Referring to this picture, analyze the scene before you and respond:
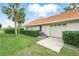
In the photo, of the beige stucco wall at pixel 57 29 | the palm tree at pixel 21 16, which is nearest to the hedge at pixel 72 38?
the beige stucco wall at pixel 57 29

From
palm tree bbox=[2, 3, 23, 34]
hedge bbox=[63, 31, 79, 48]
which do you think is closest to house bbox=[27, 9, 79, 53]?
hedge bbox=[63, 31, 79, 48]

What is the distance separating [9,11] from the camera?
23.8 metres

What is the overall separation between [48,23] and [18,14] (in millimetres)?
5587

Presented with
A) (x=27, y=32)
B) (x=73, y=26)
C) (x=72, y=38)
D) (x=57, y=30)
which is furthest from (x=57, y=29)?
(x=72, y=38)

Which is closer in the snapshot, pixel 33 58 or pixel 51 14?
pixel 33 58

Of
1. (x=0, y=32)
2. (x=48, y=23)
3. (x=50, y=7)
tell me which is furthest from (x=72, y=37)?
(x=0, y=32)

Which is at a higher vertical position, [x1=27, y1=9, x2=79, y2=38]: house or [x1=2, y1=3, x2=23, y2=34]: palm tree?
[x1=2, y1=3, x2=23, y2=34]: palm tree

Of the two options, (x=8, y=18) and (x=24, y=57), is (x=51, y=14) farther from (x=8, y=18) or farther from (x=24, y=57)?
(x=24, y=57)

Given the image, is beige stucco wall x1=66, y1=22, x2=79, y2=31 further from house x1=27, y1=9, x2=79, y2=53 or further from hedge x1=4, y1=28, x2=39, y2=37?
hedge x1=4, y1=28, x2=39, y2=37

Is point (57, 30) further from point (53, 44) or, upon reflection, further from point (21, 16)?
point (21, 16)

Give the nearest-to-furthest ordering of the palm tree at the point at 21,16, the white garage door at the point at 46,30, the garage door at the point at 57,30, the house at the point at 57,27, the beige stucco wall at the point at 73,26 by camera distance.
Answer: the house at the point at 57,27
the beige stucco wall at the point at 73,26
the garage door at the point at 57,30
the white garage door at the point at 46,30
the palm tree at the point at 21,16

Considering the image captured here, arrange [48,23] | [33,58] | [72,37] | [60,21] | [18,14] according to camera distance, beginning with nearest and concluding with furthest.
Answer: [33,58] → [72,37] → [60,21] → [48,23] → [18,14]

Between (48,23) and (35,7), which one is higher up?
(35,7)

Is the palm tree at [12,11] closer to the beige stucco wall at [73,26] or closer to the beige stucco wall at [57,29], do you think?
the beige stucco wall at [57,29]
